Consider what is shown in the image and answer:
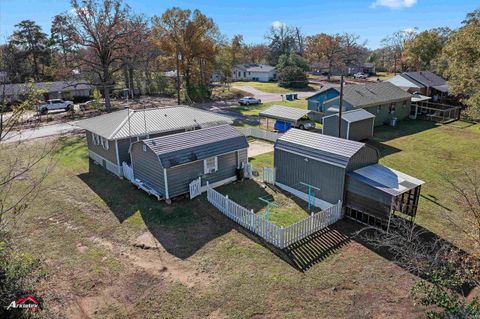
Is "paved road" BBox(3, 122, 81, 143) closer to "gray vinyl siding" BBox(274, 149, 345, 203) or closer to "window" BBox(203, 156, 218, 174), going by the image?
"window" BBox(203, 156, 218, 174)

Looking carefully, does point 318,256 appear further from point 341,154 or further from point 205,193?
point 205,193

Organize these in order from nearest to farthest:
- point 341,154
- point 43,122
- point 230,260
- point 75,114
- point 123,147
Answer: point 230,260
point 341,154
point 123,147
point 43,122
point 75,114

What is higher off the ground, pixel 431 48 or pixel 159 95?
pixel 431 48

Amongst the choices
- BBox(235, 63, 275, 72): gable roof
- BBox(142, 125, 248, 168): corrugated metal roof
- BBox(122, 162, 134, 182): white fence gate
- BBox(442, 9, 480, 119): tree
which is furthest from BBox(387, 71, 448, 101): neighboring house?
BBox(235, 63, 275, 72): gable roof

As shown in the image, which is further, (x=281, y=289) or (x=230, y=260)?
(x=230, y=260)

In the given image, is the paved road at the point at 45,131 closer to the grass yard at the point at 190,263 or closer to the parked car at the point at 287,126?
the grass yard at the point at 190,263

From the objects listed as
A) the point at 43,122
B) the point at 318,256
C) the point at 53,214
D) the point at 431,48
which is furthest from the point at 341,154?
the point at 431,48

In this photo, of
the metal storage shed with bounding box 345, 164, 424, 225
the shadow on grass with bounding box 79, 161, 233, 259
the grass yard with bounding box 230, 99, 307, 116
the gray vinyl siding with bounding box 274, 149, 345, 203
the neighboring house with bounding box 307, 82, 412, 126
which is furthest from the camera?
the grass yard with bounding box 230, 99, 307, 116

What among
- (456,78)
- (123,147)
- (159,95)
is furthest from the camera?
(159,95)
